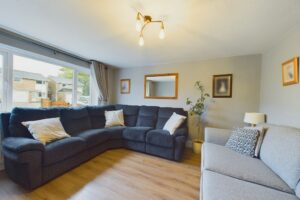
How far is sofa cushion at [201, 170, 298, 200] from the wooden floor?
66 centimetres

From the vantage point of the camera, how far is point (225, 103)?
3.15m

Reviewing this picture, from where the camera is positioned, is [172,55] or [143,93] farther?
[143,93]

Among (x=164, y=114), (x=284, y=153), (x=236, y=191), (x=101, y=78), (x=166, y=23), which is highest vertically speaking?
(x=166, y=23)

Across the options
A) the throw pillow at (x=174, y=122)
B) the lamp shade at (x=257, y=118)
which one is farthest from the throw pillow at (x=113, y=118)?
the lamp shade at (x=257, y=118)

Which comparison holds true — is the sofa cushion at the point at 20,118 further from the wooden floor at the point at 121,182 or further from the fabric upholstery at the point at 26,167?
the wooden floor at the point at 121,182

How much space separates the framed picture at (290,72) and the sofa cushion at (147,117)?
243cm

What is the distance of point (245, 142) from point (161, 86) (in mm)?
2448

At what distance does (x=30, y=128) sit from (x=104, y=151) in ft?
4.63

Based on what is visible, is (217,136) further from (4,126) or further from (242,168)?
(4,126)

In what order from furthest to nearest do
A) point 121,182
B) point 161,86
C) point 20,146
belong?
point 161,86 < point 121,182 < point 20,146

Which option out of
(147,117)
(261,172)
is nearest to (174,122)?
(147,117)

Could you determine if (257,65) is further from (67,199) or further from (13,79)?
(13,79)

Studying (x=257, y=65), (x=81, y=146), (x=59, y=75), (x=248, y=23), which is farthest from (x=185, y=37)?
(x=59, y=75)

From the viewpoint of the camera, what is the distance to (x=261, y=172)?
1341mm
